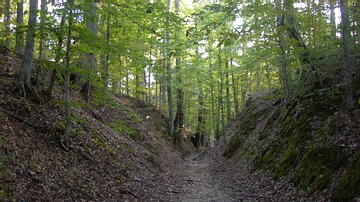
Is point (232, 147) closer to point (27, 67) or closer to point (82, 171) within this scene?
point (82, 171)

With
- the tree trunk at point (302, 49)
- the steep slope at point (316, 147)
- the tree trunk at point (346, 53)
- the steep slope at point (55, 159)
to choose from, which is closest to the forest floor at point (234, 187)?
the steep slope at point (316, 147)

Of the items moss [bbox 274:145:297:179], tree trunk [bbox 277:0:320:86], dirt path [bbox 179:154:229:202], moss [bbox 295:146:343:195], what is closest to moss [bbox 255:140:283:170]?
moss [bbox 274:145:297:179]

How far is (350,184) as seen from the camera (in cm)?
539

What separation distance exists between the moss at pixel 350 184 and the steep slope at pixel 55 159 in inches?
200

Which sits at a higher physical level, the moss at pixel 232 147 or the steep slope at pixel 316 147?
the steep slope at pixel 316 147

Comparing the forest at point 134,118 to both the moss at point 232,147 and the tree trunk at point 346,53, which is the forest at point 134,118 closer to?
the tree trunk at point 346,53

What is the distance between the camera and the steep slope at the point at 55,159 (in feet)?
17.8

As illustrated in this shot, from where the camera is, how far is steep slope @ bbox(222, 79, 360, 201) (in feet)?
19.4

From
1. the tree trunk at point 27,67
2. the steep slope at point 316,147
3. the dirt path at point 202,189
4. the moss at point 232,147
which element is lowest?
the dirt path at point 202,189

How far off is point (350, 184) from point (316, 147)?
2.27 m

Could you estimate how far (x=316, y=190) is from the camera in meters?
6.26

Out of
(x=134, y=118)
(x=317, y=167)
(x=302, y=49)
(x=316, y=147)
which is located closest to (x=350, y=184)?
(x=317, y=167)

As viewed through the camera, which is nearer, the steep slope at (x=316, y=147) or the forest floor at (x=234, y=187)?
the steep slope at (x=316, y=147)

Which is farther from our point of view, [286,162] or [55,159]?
[286,162]
